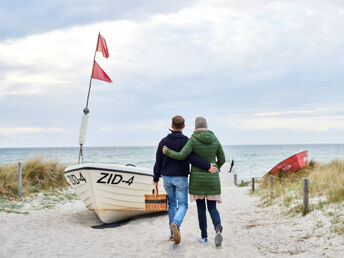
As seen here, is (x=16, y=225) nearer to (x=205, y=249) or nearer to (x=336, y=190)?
(x=205, y=249)

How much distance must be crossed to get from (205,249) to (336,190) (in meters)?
3.77

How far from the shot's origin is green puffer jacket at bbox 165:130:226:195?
17.4ft

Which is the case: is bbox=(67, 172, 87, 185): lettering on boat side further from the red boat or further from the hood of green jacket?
the red boat

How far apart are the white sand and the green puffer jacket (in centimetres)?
94

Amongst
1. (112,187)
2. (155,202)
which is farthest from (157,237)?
(112,187)

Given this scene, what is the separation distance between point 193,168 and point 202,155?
0.75 feet

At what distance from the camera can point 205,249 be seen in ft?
18.3

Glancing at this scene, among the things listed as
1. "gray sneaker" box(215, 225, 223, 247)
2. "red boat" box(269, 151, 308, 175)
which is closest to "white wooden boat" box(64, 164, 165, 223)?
"gray sneaker" box(215, 225, 223, 247)

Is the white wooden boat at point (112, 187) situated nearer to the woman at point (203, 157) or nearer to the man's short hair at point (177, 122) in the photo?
the man's short hair at point (177, 122)

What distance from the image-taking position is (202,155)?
5.37m

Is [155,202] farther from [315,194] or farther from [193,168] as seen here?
[315,194]

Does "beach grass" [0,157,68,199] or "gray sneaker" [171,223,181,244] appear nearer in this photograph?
"gray sneaker" [171,223,181,244]

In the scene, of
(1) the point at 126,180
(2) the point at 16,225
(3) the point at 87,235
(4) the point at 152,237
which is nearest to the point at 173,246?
(4) the point at 152,237

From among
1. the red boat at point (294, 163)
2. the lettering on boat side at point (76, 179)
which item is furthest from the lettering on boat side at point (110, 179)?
the red boat at point (294, 163)
